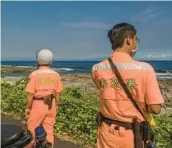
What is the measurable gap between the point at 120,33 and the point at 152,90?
0.63m

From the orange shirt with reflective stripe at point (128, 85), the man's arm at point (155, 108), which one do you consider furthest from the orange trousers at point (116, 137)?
the man's arm at point (155, 108)

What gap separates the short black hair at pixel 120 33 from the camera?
4.66m

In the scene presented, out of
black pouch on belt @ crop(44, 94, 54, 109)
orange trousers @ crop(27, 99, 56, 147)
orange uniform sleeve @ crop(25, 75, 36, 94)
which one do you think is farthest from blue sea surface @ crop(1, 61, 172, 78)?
orange uniform sleeve @ crop(25, 75, 36, 94)

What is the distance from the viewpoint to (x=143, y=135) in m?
4.58

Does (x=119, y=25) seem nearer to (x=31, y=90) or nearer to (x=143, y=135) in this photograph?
(x=143, y=135)

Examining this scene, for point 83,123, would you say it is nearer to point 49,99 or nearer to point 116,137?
point 49,99

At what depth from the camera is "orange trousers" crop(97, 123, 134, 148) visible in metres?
4.60

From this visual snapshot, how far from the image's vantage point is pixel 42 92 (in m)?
7.46

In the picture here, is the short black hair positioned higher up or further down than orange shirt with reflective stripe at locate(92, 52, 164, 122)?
higher up

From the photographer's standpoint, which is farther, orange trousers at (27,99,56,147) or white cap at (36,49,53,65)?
orange trousers at (27,99,56,147)

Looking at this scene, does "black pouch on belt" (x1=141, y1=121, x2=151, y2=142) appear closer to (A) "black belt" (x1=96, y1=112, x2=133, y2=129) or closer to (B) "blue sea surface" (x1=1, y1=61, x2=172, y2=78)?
(A) "black belt" (x1=96, y1=112, x2=133, y2=129)

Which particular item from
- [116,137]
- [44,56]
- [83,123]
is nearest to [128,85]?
[116,137]

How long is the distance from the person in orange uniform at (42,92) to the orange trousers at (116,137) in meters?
2.84

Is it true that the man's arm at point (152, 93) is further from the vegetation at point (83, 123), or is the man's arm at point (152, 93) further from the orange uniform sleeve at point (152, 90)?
the vegetation at point (83, 123)
